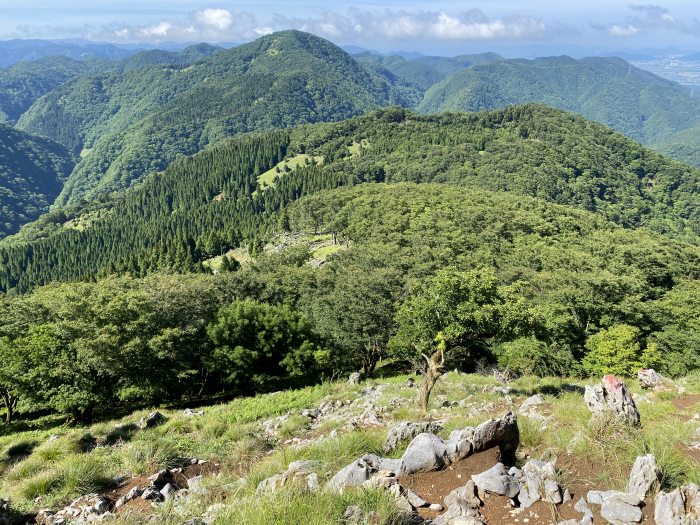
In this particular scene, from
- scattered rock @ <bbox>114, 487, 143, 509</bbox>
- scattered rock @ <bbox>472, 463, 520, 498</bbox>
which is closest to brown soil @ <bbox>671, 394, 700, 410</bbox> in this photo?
scattered rock @ <bbox>472, 463, 520, 498</bbox>

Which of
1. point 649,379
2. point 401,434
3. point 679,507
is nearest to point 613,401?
point 679,507

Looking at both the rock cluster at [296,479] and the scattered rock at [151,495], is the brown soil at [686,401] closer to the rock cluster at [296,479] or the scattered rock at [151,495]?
the rock cluster at [296,479]

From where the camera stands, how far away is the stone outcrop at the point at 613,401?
1096 cm

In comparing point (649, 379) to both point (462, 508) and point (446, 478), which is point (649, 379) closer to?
point (446, 478)

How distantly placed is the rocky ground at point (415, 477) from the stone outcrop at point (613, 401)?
0.03 metres

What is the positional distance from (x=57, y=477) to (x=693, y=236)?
22314 cm

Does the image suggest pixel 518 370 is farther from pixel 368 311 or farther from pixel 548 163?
pixel 548 163

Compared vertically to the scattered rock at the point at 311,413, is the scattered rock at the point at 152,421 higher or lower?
lower

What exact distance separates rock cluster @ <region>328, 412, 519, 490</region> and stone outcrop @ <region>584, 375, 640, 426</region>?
106 inches

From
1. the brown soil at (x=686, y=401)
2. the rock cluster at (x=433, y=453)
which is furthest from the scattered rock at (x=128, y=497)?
the brown soil at (x=686, y=401)

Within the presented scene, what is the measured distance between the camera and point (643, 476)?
27.1 ft

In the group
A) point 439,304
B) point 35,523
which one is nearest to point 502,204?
point 439,304

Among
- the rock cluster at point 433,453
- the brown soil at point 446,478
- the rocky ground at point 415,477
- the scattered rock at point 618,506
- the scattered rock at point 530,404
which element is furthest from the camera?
→ the scattered rock at point 530,404

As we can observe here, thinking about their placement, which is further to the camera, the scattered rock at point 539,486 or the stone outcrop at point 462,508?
the scattered rock at point 539,486
